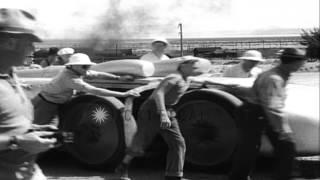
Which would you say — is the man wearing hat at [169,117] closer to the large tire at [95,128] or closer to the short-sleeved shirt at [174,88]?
the short-sleeved shirt at [174,88]

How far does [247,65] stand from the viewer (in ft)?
24.7

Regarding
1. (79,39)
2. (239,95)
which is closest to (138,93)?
(239,95)

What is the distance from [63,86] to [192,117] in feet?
5.06

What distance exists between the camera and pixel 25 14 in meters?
2.64

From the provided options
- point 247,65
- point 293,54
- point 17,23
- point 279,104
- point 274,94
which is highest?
point 17,23

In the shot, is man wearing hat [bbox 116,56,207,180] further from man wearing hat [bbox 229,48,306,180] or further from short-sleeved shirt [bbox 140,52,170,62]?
short-sleeved shirt [bbox 140,52,170,62]

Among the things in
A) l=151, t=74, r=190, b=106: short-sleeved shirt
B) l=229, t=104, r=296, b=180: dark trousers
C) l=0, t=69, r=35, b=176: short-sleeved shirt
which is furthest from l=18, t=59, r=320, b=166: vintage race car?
l=0, t=69, r=35, b=176: short-sleeved shirt

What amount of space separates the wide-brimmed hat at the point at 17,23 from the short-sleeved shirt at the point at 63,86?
4251 millimetres

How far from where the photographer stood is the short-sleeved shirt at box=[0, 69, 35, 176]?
100 inches

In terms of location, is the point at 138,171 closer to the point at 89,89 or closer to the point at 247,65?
the point at 89,89

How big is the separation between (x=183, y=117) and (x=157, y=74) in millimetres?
706

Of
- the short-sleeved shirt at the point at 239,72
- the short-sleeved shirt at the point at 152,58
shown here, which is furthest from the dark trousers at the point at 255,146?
the short-sleeved shirt at the point at 152,58

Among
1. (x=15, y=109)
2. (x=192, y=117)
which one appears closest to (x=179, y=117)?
(x=192, y=117)

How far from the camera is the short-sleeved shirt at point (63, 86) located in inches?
273
